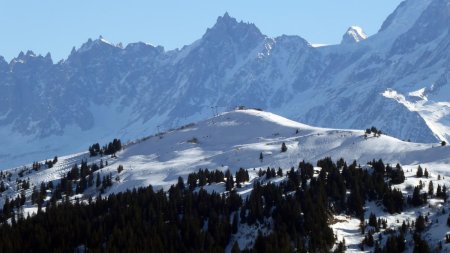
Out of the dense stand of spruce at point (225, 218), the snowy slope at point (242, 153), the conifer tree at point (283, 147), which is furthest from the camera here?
the conifer tree at point (283, 147)

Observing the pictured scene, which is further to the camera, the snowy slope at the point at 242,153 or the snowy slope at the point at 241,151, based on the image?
the snowy slope at the point at 241,151

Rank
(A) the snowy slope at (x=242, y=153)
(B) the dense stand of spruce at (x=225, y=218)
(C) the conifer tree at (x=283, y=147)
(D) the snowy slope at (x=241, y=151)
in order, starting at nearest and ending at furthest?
(B) the dense stand of spruce at (x=225, y=218) < (A) the snowy slope at (x=242, y=153) < (D) the snowy slope at (x=241, y=151) < (C) the conifer tree at (x=283, y=147)

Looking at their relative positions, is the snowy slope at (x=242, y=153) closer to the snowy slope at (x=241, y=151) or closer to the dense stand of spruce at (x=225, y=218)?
the snowy slope at (x=241, y=151)

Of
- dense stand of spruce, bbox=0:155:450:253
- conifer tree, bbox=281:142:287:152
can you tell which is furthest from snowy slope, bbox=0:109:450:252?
dense stand of spruce, bbox=0:155:450:253

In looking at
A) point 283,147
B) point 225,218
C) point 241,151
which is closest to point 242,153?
point 241,151

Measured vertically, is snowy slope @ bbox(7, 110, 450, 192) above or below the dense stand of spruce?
above

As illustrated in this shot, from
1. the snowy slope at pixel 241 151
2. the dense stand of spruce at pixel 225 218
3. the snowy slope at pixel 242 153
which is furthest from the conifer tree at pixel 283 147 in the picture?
the dense stand of spruce at pixel 225 218

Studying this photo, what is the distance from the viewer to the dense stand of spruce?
93688mm

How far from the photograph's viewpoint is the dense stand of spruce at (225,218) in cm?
9369

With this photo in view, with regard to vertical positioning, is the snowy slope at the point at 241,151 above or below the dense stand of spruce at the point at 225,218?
above

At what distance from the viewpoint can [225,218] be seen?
10362 centimetres

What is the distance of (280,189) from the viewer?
112000 mm

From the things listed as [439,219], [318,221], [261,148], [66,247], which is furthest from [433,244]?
[261,148]

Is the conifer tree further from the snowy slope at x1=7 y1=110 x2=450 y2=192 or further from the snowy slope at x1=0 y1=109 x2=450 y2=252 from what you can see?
the snowy slope at x1=7 y1=110 x2=450 y2=192
